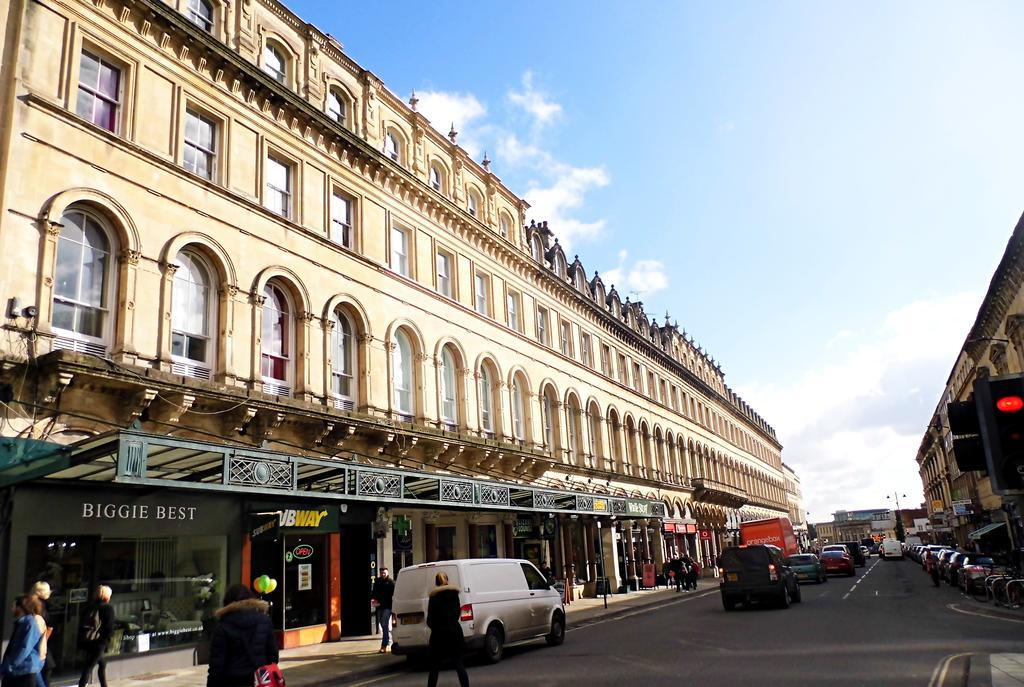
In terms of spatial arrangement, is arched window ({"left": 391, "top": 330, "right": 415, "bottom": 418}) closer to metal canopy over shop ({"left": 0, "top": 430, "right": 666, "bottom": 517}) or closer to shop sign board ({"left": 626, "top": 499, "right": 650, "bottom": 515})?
metal canopy over shop ({"left": 0, "top": 430, "right": 666, "bottom": 517})

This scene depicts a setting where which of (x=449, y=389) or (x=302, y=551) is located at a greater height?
(x=449, y=389)

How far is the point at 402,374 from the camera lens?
2350cm

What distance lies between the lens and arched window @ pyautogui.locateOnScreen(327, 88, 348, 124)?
23.0 m

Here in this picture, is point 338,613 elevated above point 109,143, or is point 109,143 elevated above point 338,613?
point 109,143

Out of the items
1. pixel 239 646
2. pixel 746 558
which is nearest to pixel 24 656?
pixel 239 646

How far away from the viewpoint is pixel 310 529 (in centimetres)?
1798

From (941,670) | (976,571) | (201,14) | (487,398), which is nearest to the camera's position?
(941,670)

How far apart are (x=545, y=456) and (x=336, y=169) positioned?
13.1 metres

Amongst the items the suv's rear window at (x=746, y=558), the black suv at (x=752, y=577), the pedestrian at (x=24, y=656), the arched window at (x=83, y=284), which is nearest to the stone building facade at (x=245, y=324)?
the arched window at (x=83, y=284)

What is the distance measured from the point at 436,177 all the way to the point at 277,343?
11821mm

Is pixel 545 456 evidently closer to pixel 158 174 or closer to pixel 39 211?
pixel 158 174

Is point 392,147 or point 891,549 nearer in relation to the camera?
point 392,147

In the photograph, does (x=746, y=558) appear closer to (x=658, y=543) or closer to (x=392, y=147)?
(x=392, y=147)

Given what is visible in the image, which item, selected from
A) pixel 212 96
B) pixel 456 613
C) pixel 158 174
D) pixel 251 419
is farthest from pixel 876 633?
pixel 212 96
